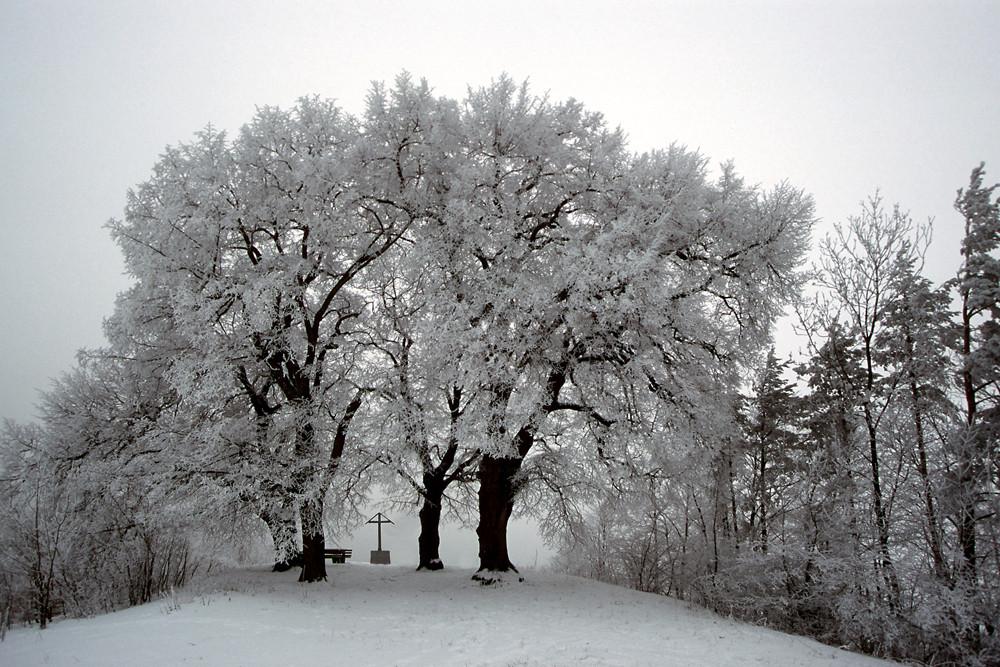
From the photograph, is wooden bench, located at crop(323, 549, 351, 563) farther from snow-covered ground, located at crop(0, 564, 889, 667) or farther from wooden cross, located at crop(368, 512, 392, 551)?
snow-covered ground, located at crop(0, 564, 889, 667)

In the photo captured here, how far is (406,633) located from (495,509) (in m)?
6.01

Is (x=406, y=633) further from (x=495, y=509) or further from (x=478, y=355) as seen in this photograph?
(x=495, y=509)

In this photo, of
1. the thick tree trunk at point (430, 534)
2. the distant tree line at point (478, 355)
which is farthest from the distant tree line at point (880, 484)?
the thick tree trunk at point (430, 534)

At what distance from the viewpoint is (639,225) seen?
13.9 meters

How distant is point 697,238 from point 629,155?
2.81 metres

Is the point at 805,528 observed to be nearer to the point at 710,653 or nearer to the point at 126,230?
the point at 710,653

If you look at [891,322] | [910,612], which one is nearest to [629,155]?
[891,322]

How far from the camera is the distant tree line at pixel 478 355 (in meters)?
12.8

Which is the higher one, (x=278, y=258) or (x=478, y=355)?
(x=278, y=258)

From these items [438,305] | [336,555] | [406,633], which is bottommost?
[336,555]

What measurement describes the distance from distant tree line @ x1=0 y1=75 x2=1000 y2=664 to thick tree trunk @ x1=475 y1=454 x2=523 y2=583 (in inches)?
3.1

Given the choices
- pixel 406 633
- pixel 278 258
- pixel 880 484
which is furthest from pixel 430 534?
pixel 880 484

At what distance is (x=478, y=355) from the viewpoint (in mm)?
12867

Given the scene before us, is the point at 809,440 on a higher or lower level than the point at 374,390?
lower
